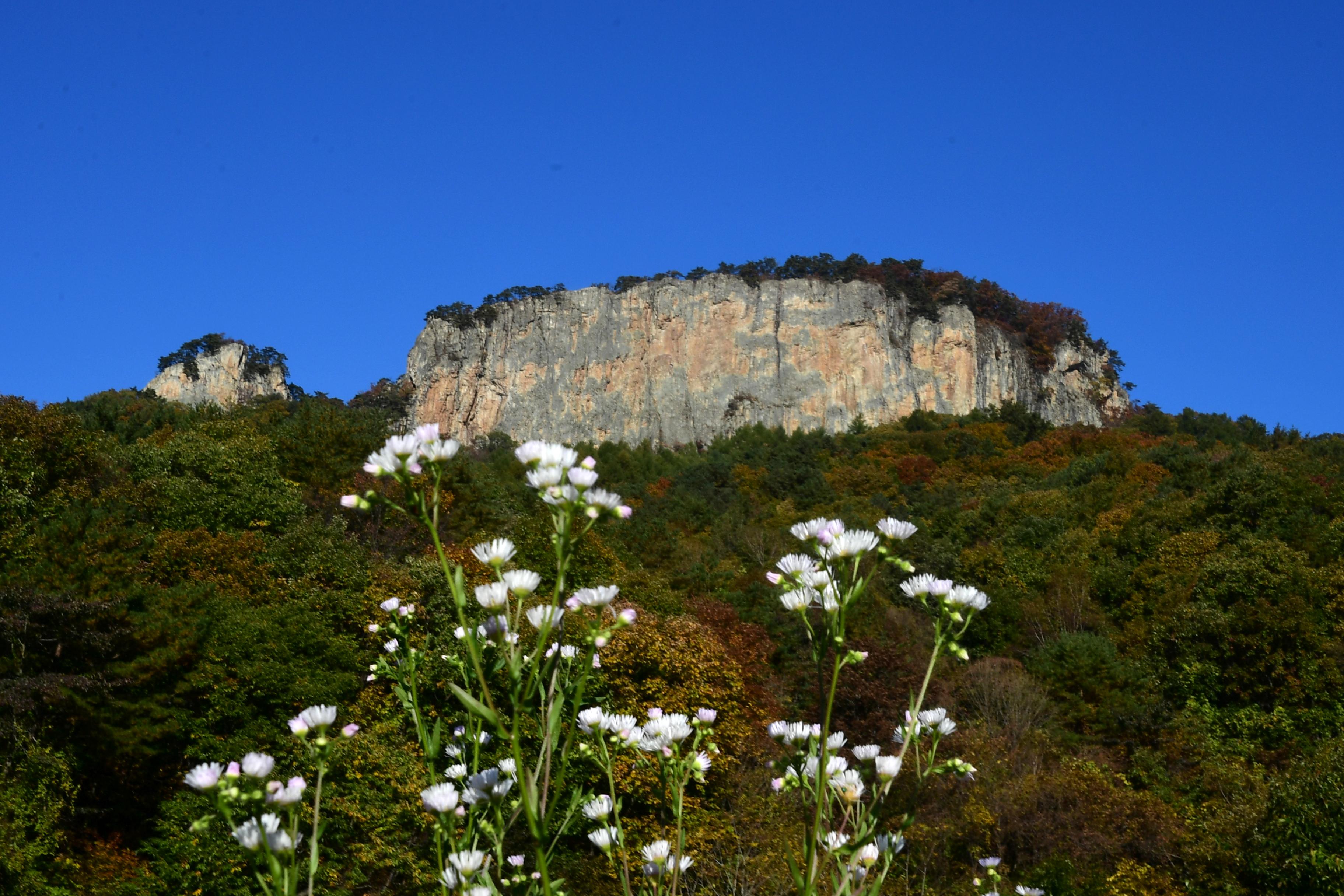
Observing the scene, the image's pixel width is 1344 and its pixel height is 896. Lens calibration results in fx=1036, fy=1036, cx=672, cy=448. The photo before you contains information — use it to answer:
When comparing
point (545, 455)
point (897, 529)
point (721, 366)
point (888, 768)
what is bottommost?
point (888, 768)

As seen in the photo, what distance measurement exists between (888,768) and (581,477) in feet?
4.74

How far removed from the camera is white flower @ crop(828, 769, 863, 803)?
142 inches

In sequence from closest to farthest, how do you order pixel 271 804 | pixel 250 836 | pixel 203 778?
1. pixel 250 836
2. pixel 203 778
3. pixel 271 804

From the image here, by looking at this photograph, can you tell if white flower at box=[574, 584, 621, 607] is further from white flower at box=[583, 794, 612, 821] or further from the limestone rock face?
the limestone rock face

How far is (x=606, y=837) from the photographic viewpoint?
3.56 m

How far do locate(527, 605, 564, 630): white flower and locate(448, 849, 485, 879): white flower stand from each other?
0.70 metres

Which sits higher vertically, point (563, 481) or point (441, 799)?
point (563, 481)

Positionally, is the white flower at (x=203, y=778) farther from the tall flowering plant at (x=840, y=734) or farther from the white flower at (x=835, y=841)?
the white flower at (x=835, y=841)

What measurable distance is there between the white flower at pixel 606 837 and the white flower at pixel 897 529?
1.35 metres

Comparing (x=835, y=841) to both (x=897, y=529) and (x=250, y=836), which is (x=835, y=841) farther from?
(x=250, y=836)

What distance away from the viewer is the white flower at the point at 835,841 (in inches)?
128

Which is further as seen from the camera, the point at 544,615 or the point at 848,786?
the point at 848,786

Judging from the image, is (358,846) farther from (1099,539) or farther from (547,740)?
(1099,539)

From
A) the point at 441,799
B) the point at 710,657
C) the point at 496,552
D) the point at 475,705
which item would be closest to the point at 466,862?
the point at 441,799
